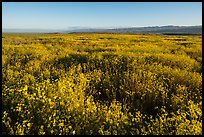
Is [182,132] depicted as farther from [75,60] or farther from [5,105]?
[75,60]

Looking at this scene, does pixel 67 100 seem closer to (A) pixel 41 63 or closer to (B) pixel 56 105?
(B) pixel 56 105

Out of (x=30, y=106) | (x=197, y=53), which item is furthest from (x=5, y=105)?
(x=197, y=53)

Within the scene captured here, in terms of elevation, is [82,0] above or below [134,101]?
above

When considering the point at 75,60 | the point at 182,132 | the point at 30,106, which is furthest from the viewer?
the point at 75,60

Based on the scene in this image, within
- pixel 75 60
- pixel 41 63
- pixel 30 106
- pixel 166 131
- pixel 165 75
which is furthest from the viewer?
pixel 75 60

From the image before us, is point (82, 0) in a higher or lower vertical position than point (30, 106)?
higher

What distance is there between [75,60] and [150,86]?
521 cm

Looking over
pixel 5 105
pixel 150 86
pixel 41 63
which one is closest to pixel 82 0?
pixel 5 105

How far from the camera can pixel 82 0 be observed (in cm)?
447

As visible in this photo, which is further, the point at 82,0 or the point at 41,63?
the point at 41,63

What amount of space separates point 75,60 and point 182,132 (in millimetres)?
7998

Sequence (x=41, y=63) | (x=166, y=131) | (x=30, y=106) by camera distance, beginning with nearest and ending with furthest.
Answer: (x=166, y=131)
(x=30, y=106)
(x=41, y=63)

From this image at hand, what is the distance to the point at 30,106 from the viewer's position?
5281 mm

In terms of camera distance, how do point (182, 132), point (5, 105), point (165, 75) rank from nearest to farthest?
point (182, 132)
point (5, 105)
point (165, 75)
